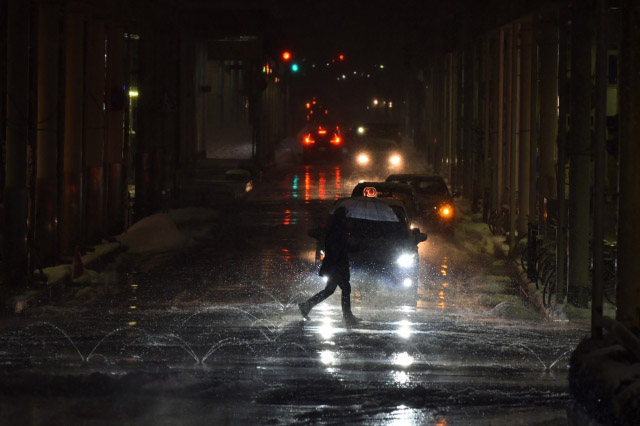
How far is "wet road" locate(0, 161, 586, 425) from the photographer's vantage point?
9.20 metres

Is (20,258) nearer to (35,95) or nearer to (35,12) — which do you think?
(35,95)

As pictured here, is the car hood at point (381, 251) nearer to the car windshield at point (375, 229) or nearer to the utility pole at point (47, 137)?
the car windshield at point (375, 229)

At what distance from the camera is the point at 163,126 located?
99.6 feet

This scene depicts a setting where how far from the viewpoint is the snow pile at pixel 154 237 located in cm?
2433

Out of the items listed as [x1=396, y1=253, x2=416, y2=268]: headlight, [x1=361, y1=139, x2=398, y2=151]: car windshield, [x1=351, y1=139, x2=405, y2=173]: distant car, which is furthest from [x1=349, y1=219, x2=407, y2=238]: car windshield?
[x1=361, y1=139, x2=398, y2=151]: car windshield

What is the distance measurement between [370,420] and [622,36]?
3.88m

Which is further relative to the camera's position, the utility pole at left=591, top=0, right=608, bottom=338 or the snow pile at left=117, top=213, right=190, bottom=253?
the snow pile at left=117, top=213, right=190, bottom=253

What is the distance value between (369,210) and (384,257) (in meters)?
0.84

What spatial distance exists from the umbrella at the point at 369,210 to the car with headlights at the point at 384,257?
0.05m

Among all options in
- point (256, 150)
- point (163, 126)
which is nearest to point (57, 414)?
point (163, 126)

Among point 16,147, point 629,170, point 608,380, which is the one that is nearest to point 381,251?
point 16,147

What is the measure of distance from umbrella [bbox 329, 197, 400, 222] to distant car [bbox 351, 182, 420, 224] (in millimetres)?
5340

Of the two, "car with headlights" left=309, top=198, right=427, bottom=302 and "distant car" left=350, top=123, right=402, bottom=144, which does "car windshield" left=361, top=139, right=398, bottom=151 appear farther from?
"car with headlights" left=309, top=198, right=427, bottom=302

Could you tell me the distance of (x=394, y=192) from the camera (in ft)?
81.0
